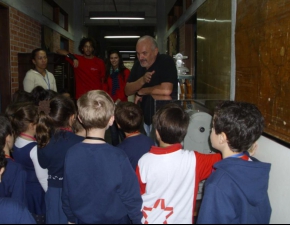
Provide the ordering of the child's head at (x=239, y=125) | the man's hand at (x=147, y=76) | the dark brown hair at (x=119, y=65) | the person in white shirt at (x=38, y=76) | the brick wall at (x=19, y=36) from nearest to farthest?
the child's head at (x=239, y=125) → the man's hand at (x=147, y=76) → the person in white shirt at (x=38, y=76) → the dark brown hair at (x=119, y=65) → the brick wall at (x=19, y=36)

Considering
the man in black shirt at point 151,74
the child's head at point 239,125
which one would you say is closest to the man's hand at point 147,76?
the man in black shirt at point 151,74

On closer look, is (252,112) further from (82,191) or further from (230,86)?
(230,86)

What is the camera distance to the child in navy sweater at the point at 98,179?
5.49 feet

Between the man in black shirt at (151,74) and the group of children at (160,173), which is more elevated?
the man in black shirt at (151,74)

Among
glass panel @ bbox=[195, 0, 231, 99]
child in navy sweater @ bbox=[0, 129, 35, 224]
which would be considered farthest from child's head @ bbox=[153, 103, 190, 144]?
glass panel @ bbox=[195, 0, 231, 99]

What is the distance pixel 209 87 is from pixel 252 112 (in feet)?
8.95

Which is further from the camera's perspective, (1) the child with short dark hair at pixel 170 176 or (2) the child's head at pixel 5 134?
(2) the child's head at pixel 5 134

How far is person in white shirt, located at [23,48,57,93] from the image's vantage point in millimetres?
4363

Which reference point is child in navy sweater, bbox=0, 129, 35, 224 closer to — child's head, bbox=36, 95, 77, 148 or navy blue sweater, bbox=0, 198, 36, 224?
navy blue sweater, bbox=0, 198, 36, 224

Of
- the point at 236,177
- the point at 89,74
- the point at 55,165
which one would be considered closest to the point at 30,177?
the point at 55,165

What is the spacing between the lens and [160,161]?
5.69ft

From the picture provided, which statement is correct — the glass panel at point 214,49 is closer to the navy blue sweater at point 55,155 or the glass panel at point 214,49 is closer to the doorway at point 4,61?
the navy blue sweater at point 55,155

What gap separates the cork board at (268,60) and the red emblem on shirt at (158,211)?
754 millimetres

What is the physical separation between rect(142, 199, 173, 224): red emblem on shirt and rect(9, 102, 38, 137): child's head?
115 centimetres
